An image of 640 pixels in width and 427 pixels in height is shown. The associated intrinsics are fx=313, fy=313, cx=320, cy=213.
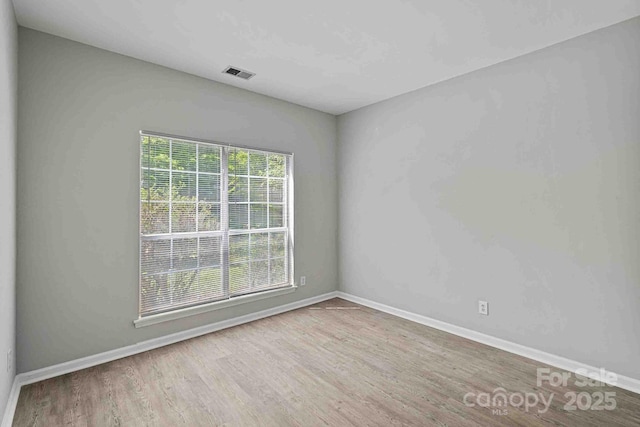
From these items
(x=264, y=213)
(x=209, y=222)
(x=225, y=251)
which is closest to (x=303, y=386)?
(x=225, y=251)

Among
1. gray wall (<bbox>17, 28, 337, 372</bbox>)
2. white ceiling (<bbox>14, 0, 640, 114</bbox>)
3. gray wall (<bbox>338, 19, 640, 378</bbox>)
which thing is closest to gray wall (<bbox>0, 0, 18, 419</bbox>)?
gray wall (<bbox>17, 28, 337, 372</bbox>)

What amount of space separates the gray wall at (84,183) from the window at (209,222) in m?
0.15

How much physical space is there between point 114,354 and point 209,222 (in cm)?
143

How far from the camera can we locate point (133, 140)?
285cm

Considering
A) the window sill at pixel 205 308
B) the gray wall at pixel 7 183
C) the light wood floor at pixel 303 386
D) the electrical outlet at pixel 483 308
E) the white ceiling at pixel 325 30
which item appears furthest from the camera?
the electrical outlet at pixel 483 308

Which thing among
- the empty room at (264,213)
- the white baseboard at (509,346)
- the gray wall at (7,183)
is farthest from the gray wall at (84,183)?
the white baseboard at (509,346)

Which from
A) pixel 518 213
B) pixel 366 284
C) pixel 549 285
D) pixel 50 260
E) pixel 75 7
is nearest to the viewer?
pixel 75 7

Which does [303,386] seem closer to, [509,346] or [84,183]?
[509,346]

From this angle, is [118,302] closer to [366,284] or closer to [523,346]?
[366,284]

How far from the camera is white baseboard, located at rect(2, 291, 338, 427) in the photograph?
7.12 ft

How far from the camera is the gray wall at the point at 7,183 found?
1.82 m

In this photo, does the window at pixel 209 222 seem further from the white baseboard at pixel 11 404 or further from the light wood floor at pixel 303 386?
the white baseboard at pixel 11 404

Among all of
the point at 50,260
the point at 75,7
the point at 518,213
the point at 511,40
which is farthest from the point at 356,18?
the point at 50,260

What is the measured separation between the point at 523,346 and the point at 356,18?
309 centimetres
